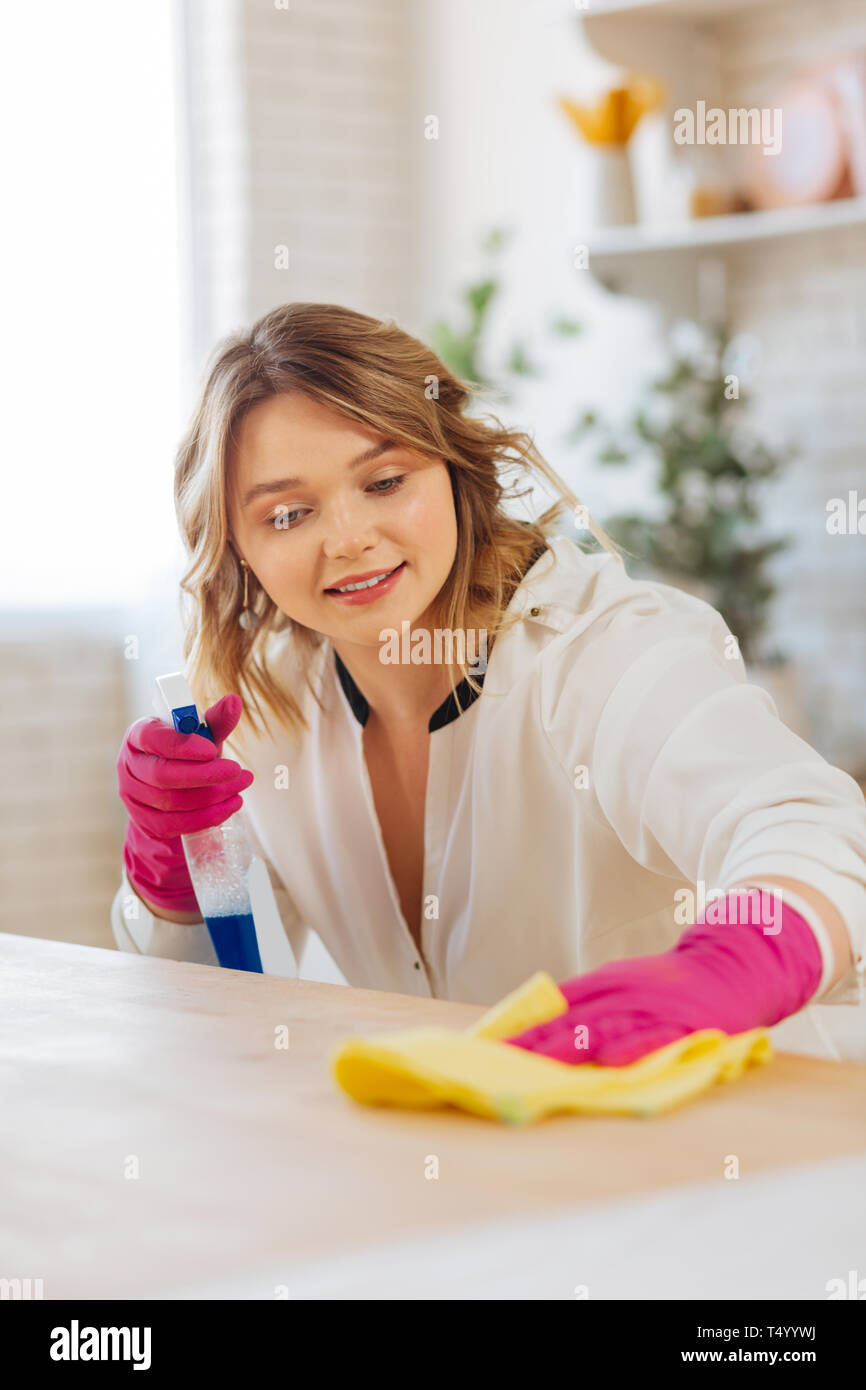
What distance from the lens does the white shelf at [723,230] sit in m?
2.59

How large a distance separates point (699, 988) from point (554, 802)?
0.62 m

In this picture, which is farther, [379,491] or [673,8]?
[673,8]

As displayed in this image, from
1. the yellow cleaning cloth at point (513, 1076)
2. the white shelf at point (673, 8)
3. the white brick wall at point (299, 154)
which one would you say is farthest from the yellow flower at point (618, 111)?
the yellow cleaning cloth at point (513, 1076)

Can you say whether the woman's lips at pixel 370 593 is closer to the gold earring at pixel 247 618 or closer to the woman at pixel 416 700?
the woman at pixel 416 700

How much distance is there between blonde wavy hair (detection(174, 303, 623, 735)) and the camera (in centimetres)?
134

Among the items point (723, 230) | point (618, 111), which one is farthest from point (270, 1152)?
point (618, 111)

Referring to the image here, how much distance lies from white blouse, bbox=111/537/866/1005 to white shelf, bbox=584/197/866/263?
4.58ft

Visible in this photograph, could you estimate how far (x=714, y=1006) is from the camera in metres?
0.78

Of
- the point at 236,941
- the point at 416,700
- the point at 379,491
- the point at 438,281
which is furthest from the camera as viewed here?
the point at 438,281

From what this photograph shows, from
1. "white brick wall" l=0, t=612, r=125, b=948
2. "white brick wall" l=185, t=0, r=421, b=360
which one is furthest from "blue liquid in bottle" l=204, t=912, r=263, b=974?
"white brick wall" l=185, t=0, r=421, b=360

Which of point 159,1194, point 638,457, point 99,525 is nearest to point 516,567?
point 159,1194

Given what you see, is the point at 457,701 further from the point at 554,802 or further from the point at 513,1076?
the point at 513,1076

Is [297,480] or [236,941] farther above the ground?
[297,480]

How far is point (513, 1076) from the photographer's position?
0.70 meters
